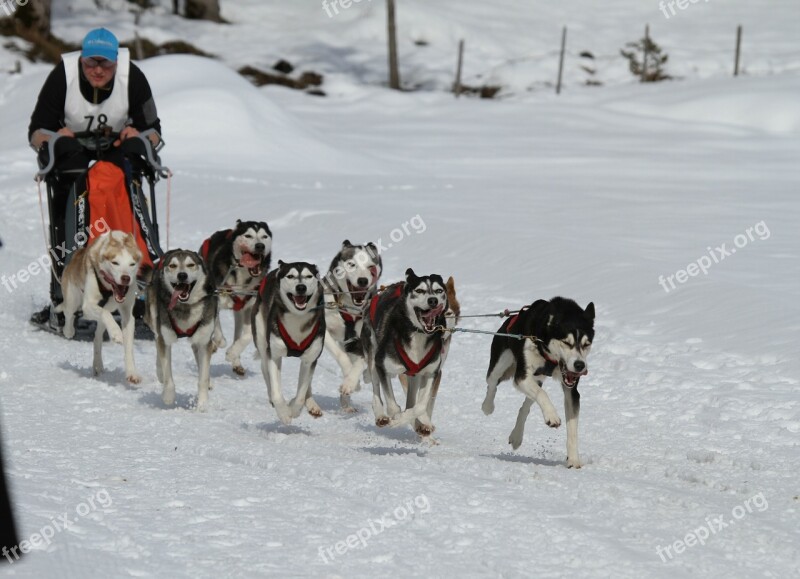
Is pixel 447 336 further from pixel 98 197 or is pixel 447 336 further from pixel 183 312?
pixel 98 197

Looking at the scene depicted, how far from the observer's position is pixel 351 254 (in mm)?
6746

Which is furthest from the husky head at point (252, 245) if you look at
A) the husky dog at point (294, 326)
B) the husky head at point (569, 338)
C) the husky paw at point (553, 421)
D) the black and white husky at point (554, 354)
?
the husky paw at point (553, 421)

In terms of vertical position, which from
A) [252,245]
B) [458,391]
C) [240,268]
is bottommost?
[458,391]

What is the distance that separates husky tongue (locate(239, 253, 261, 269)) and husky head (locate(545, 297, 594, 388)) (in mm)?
2481

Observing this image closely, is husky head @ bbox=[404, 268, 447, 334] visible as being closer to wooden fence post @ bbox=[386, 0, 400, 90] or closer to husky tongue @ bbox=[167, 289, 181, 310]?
husky tongue @ bbox=[167, 289, 181, 310]

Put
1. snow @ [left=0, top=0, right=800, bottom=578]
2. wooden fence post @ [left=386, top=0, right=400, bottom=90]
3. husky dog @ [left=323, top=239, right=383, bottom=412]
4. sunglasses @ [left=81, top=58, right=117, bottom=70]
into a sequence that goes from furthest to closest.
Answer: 1. wooden fence post @ [left=386, top=0, right=400, bottom=90]
2. sunglasses @ [left=81, top=58, right=117, bottom=70]
3. husky dog @ [left=323, top=239, right=383, bottom=412]
4. snow @ [left=0, top=0, right=800, bottom=578]

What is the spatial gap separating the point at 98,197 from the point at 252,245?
0.96 m

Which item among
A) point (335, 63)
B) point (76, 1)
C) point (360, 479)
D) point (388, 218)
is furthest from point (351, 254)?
point (76, 1)

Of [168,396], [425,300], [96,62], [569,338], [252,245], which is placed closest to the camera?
[569,338]

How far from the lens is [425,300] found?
5.49m

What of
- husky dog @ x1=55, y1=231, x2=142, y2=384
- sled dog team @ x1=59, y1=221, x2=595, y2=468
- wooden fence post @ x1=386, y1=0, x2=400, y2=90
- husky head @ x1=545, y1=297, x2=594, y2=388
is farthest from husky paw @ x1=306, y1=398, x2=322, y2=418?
wooden fence post @ x1=386, y1=0, x2=400, y2=90

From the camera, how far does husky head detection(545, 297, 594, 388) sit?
5.04 m

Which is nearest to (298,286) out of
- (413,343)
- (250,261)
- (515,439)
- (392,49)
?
(413,343)

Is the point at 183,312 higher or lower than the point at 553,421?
higher
